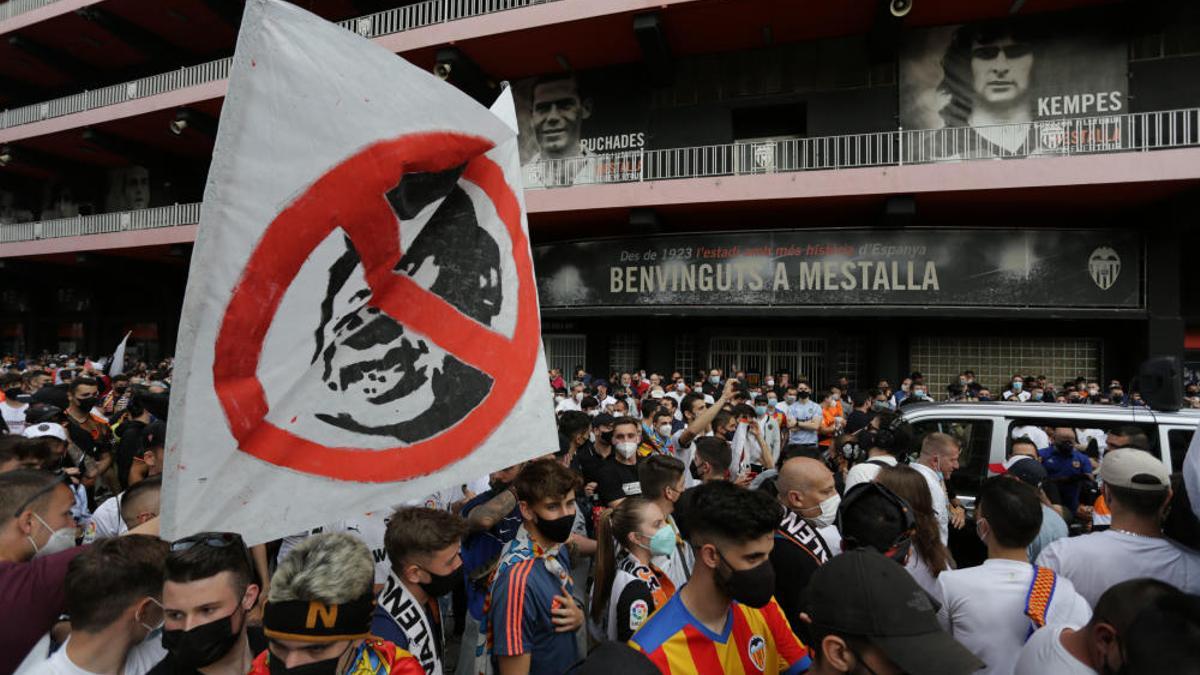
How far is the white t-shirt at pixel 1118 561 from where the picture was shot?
235 centimetres

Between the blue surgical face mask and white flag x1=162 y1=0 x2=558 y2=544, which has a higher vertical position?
white flag x1=162 y1=0 x2=558 y2=544

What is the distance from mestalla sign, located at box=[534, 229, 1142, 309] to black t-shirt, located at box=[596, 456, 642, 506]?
749cm

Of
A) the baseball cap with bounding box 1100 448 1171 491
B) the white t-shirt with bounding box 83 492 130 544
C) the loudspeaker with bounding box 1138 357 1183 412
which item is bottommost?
the white t-shirt with bounding box 83 492 130 544

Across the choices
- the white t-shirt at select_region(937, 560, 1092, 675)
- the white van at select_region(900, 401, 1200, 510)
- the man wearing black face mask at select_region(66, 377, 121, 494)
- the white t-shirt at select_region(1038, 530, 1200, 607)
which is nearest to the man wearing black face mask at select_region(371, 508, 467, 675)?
the white t-shirt at select_region(937, 560, 1092, 675)

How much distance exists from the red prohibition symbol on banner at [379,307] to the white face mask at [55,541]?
43.1 inches

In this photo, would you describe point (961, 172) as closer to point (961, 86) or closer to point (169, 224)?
point (961, 86)

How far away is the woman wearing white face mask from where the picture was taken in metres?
2.44

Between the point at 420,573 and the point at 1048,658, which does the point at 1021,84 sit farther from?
the point at 420,573

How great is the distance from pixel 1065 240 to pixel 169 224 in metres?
19.8

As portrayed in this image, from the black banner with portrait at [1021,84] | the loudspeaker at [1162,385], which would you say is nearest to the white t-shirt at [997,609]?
the loudspeaker at [1162,385]

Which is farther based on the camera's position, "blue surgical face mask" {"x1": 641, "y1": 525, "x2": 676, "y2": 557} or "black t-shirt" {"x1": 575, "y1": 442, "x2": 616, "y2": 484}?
"black t-shirt" {"x1": 575, "y1": 442, "x2": 616, "y2": 484}

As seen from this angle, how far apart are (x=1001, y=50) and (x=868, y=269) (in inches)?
182

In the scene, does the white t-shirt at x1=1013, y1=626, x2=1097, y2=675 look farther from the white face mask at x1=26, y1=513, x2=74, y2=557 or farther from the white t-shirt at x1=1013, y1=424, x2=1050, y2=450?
the white t-shirt at x1=1013, y1=424, x2=1050, y2=450

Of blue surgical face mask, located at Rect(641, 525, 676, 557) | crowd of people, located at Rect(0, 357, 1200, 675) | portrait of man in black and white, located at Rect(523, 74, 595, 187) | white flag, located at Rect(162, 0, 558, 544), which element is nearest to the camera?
crowd of people, located at Rect(0, 357, 1200, 675)
